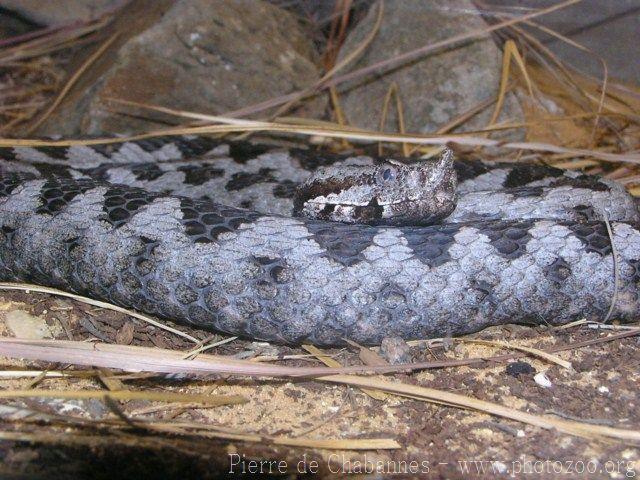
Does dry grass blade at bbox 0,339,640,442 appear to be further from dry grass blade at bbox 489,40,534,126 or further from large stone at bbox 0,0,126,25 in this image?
large stone at bbox 0,0,126,25

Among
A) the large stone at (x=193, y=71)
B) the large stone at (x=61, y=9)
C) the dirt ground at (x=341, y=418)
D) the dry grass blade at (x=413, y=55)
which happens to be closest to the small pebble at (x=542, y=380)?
the dirt ground at (x=341, y=418)

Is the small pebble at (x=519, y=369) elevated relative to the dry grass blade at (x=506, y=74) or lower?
lower

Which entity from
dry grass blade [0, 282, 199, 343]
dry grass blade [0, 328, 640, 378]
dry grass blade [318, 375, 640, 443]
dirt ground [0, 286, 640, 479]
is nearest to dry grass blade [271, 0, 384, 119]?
dry grass blade [0, 282, 199, 343]

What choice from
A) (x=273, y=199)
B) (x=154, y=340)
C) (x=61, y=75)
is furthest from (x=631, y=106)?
(x=61, y=75)

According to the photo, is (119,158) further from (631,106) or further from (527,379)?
(631,106)

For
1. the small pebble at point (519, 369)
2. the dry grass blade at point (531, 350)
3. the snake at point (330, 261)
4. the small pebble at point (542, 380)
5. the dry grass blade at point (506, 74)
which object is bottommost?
the small pebble at point (542, 380)

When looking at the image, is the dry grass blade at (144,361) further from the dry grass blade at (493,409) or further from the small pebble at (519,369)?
the small pebble at (519,369)

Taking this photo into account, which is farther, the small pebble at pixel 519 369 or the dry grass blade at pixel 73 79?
the dry grass blade at pixel 73 79
